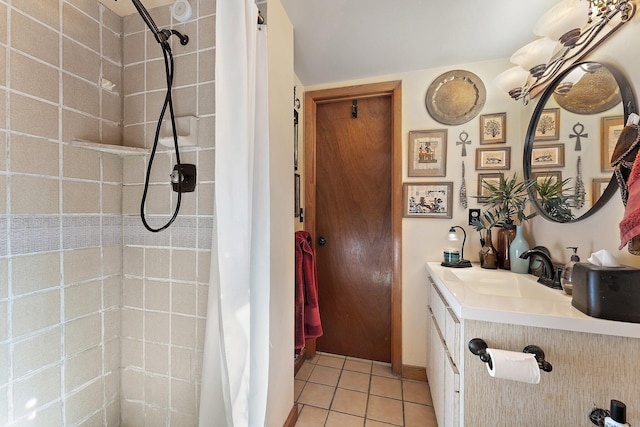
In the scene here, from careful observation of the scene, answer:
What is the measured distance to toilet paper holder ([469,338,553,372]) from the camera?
791 millimetres

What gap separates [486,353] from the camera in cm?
82

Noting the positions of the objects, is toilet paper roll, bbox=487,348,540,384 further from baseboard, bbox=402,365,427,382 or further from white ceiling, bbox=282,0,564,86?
white ceiling, bbox=282,0,564,86

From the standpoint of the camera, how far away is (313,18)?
1355 millimetres

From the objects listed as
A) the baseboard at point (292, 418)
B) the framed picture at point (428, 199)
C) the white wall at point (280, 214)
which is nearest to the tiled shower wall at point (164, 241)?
the white wall at point (280, 214)

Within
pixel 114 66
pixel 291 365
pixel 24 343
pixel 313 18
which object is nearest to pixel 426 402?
pixel 291 365

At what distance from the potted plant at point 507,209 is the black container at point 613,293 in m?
0.76

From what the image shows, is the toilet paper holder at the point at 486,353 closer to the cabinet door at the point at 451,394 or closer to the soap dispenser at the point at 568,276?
the cabinet door at the point at 451,394

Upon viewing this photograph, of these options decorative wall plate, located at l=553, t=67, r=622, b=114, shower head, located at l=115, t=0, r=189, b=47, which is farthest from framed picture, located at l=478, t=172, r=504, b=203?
shower head, located at l=115, t=0, r=189, b=47

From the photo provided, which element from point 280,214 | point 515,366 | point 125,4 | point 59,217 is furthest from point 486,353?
point 125,4

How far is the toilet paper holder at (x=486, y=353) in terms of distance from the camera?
0.79 metres

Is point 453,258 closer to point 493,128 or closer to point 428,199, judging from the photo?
point 428,199

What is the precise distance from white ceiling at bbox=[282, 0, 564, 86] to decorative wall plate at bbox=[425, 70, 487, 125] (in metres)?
0.11

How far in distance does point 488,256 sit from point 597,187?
66 centimetres

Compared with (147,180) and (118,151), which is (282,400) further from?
(118,151)
